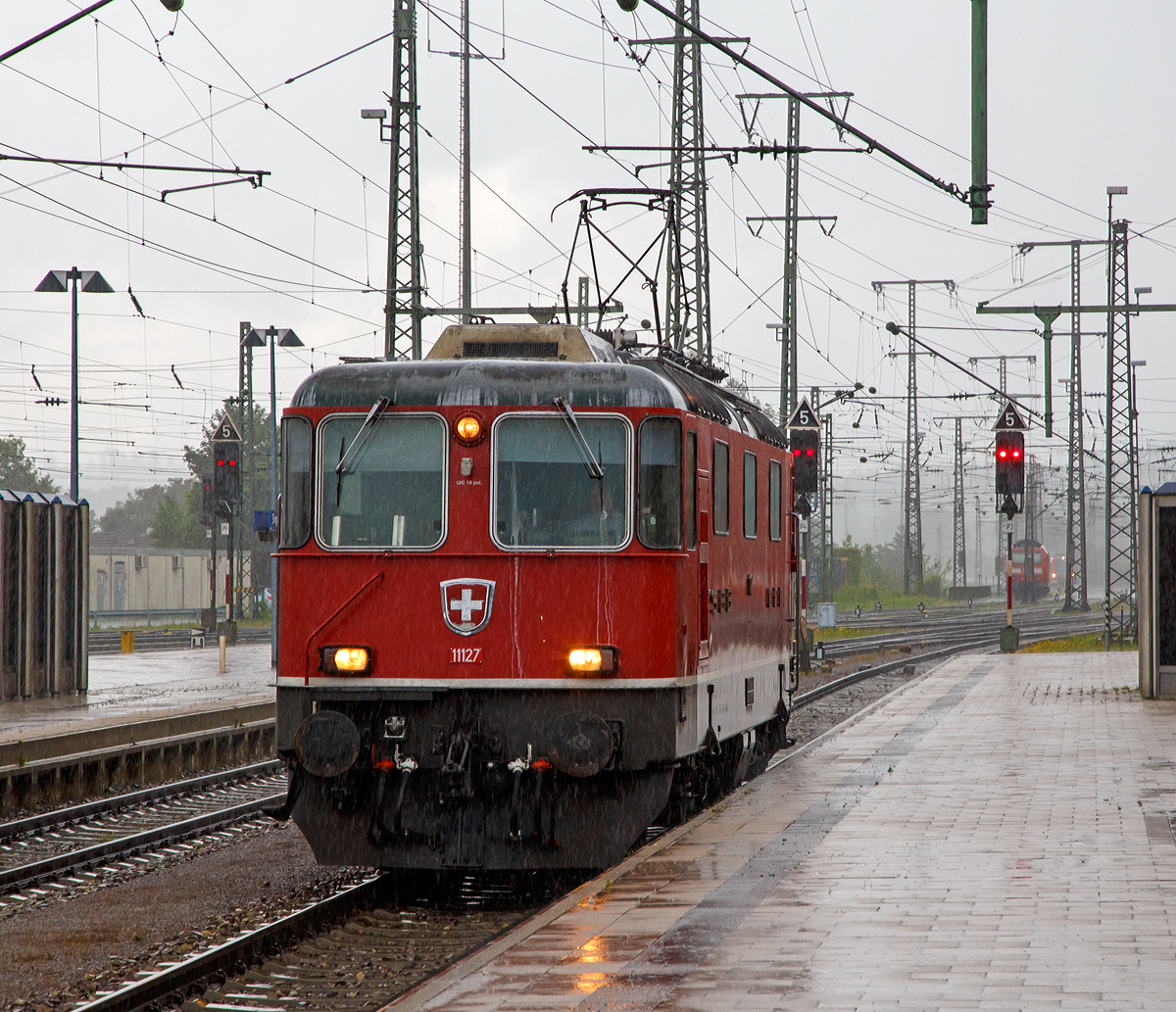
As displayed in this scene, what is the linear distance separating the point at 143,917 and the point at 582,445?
392 centimetres

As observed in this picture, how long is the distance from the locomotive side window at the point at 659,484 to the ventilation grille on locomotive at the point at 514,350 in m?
1.24

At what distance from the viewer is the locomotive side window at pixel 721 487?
10922 millimetres

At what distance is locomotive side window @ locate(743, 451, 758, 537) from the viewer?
482 inches

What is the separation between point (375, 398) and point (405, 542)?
3.05 feet

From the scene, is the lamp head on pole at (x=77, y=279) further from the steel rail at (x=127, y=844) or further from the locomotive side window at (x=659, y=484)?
the locomotive side window at (x=659, y=484)

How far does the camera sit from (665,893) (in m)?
8.25

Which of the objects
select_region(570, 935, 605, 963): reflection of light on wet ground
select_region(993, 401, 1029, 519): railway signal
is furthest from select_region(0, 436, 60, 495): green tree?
select_region(570, 935, 605, 963): reflection of light on wet ground

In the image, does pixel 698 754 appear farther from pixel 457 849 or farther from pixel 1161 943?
pixel 1161 943

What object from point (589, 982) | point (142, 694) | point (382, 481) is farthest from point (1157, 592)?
point (589, 982)

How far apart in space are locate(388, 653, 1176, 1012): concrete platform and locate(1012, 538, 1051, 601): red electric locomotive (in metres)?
68.0

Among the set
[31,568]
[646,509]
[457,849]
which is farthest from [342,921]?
[31,568]

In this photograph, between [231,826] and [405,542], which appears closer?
[405,542]

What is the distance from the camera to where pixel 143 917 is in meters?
9.56

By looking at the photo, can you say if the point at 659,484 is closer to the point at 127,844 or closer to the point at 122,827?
the point at 127,844
